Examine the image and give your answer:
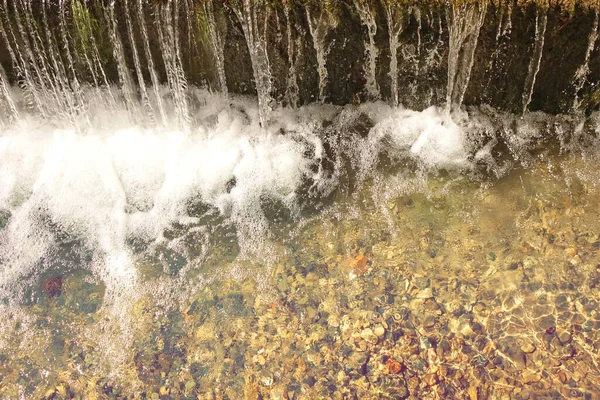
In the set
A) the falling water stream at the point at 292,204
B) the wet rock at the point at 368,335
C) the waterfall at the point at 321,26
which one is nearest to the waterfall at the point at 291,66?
the falling water stream at the point at 292,204

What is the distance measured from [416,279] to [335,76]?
200cm

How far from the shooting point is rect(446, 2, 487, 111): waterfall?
373 cm

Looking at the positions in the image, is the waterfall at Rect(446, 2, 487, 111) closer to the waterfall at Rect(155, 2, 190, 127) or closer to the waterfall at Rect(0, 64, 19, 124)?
the waterfall at Rect(155, 2, 190, 127)

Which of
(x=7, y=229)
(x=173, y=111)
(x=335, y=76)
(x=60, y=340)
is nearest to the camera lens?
(x=60, y=340)

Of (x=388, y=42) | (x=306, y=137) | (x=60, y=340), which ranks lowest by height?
(x=60, y=340)

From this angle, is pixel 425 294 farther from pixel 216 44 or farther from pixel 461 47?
pixel 216 44

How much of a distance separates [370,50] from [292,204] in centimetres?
145

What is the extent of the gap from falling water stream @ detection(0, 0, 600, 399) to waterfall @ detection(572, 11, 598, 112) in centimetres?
2

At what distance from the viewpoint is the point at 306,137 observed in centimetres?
465

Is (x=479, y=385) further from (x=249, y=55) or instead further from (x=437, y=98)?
(x=249, y=55)

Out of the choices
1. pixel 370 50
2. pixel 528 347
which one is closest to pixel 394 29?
pixel 370 50

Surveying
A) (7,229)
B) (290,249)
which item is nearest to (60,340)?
(7,229)

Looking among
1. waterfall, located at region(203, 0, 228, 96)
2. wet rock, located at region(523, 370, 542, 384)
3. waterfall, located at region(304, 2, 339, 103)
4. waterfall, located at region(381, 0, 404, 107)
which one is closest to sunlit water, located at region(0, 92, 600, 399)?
wet rock, located at region(523, 370, 542, 384)

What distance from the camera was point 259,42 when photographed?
13.7 feet
